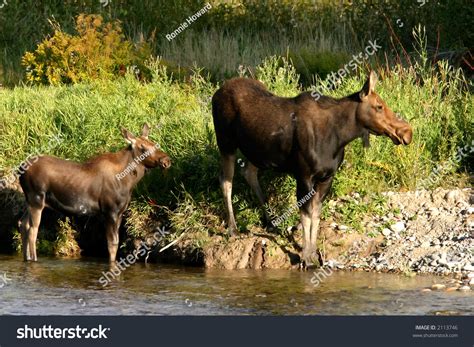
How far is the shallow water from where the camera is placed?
1170 cm

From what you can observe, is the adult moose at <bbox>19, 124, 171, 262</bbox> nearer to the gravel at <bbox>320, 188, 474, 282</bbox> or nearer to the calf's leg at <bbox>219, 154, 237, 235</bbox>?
the calf's leg at <bbox>219, 154, 237, 235</bbox>

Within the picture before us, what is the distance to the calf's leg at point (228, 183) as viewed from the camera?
14.2 m

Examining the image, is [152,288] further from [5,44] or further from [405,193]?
[5,44]

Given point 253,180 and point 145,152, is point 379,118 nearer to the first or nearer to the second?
point 253,180

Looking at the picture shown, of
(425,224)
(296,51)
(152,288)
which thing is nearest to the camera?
(152,288)

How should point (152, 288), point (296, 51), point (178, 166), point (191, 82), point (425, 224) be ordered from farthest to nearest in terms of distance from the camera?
1. point (296, 51)
2. point (191, 82)
3. point (178, 166)
4. point (425, 224)
5. point (152, 288)

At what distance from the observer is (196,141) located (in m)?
15.4

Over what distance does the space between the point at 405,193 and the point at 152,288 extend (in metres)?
3.62

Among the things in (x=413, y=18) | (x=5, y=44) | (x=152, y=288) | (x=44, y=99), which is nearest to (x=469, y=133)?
(x=152, y=288)

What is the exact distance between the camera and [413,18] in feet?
77.3

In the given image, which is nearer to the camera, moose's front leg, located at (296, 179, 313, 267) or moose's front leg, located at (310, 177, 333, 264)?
moose's front leg, located at (296, 179, 313, 267)

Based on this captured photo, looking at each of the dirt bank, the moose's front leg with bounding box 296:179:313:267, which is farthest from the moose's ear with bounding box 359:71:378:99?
the dirt bank

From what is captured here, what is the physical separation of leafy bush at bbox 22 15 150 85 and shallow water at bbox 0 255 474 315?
→ 6436 mm

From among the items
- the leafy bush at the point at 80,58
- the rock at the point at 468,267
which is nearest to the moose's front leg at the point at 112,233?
the rock at the point at 468,267
